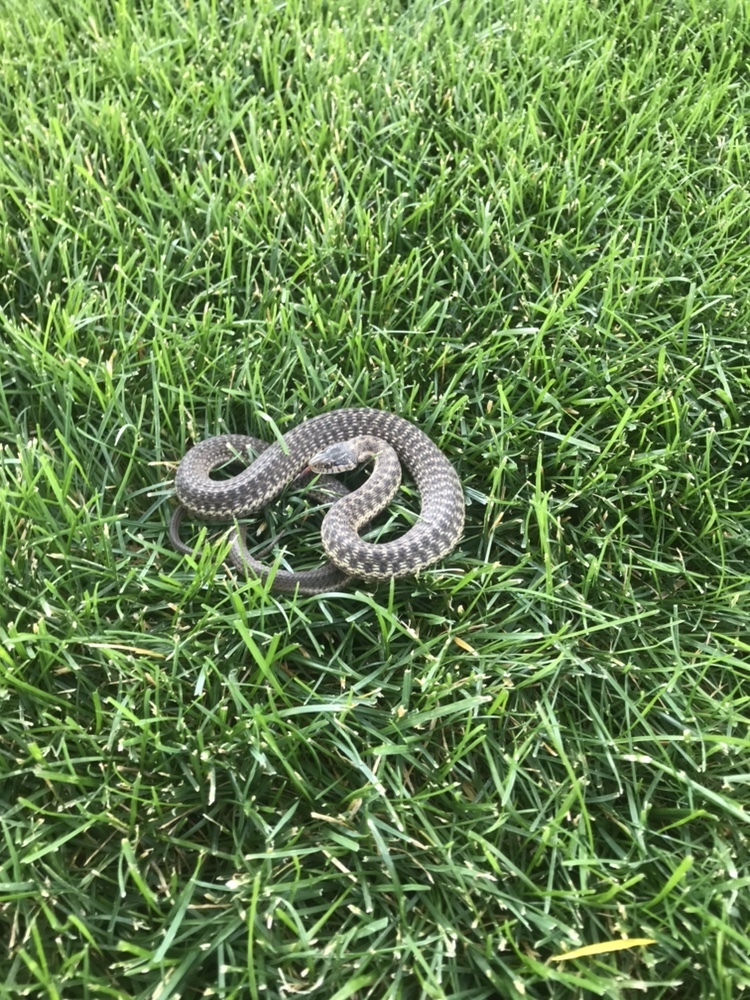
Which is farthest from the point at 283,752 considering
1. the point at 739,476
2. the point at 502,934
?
the point at 739,476

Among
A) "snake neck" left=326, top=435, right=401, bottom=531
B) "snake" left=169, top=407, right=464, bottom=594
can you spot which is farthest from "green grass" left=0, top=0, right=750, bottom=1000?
"snake neck" left=326, top=435, right=401, bottom=531

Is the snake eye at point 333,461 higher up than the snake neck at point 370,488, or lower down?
higher up

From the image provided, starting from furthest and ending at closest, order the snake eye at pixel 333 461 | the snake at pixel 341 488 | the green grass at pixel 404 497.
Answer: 1. the snake eye at pixel 333 461
2. the snake at pixel 341 488
3. the green grass at pixel 404 497

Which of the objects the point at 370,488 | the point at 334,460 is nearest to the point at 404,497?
the point at 370,488

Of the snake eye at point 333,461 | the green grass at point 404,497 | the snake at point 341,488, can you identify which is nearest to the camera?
the green grass at point 404,497

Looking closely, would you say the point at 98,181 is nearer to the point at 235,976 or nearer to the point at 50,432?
the point at 50,432

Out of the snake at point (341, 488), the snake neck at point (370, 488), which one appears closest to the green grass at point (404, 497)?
the snake at point (341, 488)

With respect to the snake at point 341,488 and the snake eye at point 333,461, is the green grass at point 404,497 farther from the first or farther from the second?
the snake eye at point 333,461
